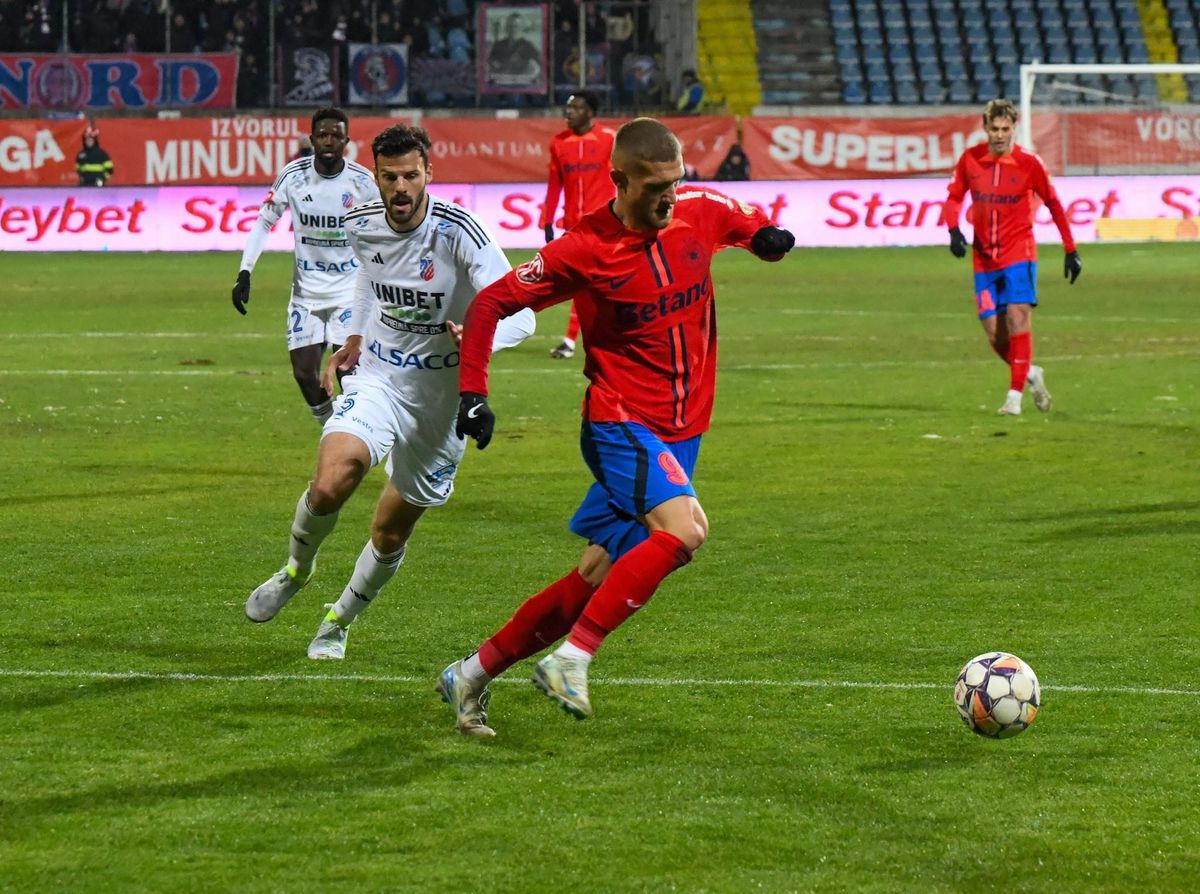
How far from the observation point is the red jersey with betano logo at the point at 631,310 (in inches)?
242

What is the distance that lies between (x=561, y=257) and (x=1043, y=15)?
124ft

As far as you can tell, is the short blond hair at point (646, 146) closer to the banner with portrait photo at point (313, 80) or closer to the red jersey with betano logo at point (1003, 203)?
the red jersey with betano logo at point (1003, 203)

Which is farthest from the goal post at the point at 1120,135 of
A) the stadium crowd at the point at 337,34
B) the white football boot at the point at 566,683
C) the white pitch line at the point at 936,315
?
the white football boot at the point at 566,683

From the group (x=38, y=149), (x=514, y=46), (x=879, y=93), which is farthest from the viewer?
(x=879, y=93)

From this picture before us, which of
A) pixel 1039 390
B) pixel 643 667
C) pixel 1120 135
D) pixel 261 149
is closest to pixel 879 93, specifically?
pixel 1120 135

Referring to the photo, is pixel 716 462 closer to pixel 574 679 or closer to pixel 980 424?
pixel 980 424

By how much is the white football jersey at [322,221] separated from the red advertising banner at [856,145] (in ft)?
81.2

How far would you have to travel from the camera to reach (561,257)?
611 cm

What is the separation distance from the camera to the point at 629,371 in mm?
6238

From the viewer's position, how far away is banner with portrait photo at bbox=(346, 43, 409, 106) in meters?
36.9

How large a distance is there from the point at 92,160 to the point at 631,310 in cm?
2981

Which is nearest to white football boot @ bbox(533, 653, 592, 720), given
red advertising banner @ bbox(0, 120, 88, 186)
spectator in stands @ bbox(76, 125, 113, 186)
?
spectator in stands @ bbox(76, 125, 113, 186)

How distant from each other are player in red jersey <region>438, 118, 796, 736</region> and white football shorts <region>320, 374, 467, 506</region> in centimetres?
121

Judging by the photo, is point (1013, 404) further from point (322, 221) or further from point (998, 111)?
point (322, 221)
